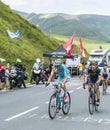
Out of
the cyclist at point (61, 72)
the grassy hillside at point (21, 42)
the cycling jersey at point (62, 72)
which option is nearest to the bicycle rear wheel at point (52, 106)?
the cyclist at point (61, 72)

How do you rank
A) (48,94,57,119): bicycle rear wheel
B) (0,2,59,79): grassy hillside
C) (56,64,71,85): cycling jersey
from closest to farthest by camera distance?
(48,94,57,119): bicycle rear wheel < (56,64,71,85): cycling jersey < (0,2,59,79): grassy hillside

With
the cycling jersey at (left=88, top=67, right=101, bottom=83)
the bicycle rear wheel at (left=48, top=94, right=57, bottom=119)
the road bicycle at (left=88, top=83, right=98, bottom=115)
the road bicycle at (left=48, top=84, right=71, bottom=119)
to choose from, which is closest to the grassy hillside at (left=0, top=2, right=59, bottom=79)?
the cycling jersey at (left=88, top=67, right=101, bottom=83)

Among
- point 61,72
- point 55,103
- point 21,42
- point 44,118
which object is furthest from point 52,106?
point 21,42

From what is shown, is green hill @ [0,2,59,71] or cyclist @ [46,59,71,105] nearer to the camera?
cyclist @ [46,59,71,105]

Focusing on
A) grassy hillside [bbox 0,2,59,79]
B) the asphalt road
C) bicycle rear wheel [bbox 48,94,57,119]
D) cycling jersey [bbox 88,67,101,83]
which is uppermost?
grassy hillside [bbox 0,2,59,79]

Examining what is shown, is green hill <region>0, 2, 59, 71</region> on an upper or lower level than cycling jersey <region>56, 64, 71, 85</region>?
upper

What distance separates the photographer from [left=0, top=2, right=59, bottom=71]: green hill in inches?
1946

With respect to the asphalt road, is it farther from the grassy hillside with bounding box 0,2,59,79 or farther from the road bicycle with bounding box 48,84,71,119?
the grassy hillside with bounding box 0,2,59,79

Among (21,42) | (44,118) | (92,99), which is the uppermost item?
(21,42)

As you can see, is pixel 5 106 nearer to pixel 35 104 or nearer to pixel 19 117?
pixel 35 104

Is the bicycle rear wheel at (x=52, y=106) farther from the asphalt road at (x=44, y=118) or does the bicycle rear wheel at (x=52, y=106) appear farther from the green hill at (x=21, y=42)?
the green hill at (x=21, y=42)

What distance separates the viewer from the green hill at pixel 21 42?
4944 cm

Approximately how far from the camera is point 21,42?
56156mm

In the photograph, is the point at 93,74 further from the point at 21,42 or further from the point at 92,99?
the point at 21,42
